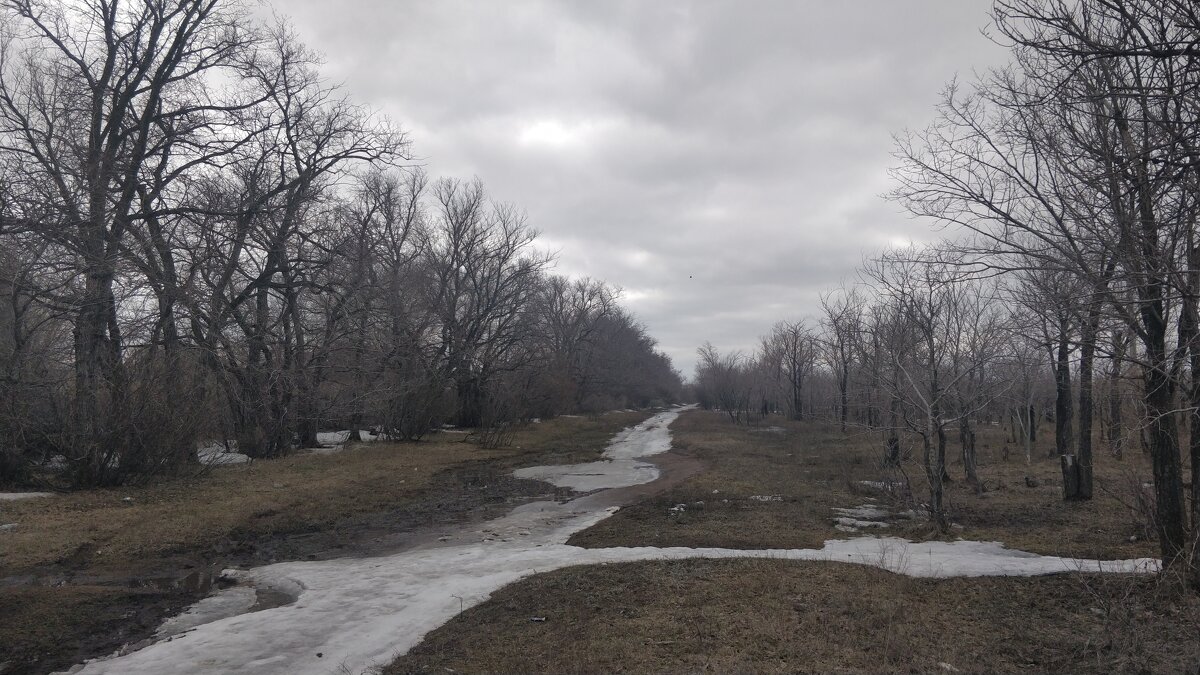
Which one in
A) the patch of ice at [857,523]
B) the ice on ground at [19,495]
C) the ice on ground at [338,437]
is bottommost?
the patch of ice at [857,523]

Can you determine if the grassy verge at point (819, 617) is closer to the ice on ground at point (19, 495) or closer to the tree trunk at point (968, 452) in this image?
the tree trunk at point (968, 452)

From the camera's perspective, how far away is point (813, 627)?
565 cm

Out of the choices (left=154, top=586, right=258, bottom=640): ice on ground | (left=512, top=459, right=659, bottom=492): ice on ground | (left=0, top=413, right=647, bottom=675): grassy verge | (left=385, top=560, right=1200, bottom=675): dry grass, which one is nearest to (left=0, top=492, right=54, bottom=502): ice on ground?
(left=0, top=413, right=647, bottom=675): grassy verge

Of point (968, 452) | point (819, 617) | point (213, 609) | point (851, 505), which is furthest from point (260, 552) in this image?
point (968, 452)

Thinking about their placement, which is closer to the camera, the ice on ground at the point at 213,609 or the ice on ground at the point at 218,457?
the ice on ground at the point at 213,609

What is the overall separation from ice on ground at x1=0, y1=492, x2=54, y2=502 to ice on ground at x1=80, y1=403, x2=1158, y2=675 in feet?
20.5

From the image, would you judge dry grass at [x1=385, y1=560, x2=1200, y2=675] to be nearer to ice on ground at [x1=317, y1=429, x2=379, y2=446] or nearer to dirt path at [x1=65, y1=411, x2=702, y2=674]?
dirt path at [x1=65, y1=411, x2=702, y2=674]

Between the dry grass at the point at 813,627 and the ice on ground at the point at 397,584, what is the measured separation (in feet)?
1.55

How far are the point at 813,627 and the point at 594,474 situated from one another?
48.7 ft

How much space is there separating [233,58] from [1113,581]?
20.8 meters

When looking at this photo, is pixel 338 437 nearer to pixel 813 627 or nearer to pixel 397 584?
pixel 397 584

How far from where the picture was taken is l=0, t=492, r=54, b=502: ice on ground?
448 inches

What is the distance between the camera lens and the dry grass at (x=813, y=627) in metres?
4.91

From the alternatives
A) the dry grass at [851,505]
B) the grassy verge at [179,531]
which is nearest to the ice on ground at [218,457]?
the grassy verge at [179,531]
